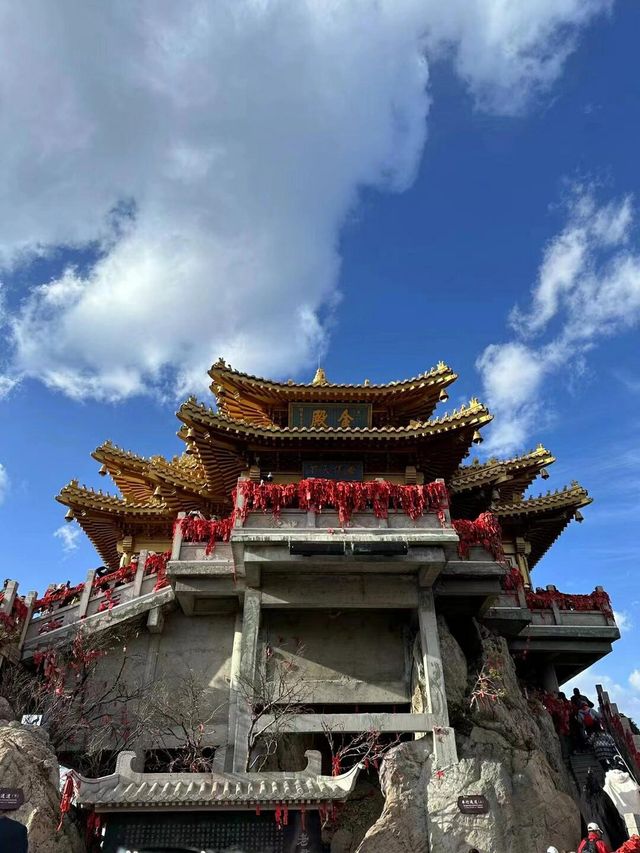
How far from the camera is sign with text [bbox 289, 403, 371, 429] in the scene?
19.0 meters

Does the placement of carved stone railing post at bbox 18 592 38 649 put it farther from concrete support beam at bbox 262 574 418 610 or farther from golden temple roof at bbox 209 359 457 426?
golden temple roof at bbox 209 359 457 426

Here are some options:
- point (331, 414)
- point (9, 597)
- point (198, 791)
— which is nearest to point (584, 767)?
point (331, 414)

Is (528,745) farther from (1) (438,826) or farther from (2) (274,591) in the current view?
(2) (274,591)

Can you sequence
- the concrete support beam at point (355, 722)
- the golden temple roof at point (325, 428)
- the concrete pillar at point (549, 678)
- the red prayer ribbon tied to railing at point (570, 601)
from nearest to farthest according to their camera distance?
the concrete support beam at point (355, 722) < the golden temple roof at point (325, 428) < the red prayer ribbon tied to railing at point (570, 601) < the concrete pillar at point (549, 678)

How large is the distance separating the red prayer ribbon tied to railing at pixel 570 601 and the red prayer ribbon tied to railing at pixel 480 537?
382 centimetres

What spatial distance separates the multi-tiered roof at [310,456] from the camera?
16625 millimetres

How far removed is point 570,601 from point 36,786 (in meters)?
13.9

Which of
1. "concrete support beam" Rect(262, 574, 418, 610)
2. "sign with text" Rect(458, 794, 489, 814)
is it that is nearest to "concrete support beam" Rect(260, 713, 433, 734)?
"sign with text" Rect(458, 794, 489, 814)

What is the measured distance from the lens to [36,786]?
1051 centimetres

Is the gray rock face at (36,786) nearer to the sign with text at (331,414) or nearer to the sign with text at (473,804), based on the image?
the sign with text at (473,804)

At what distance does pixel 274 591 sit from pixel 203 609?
2.02 meters

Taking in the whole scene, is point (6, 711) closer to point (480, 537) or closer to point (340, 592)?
point (340, 592)

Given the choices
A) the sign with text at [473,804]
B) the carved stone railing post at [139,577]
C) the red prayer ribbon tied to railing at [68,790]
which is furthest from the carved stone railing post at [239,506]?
the sign with text at [473,804]

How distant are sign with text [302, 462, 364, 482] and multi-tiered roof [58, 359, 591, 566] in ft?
0.23
